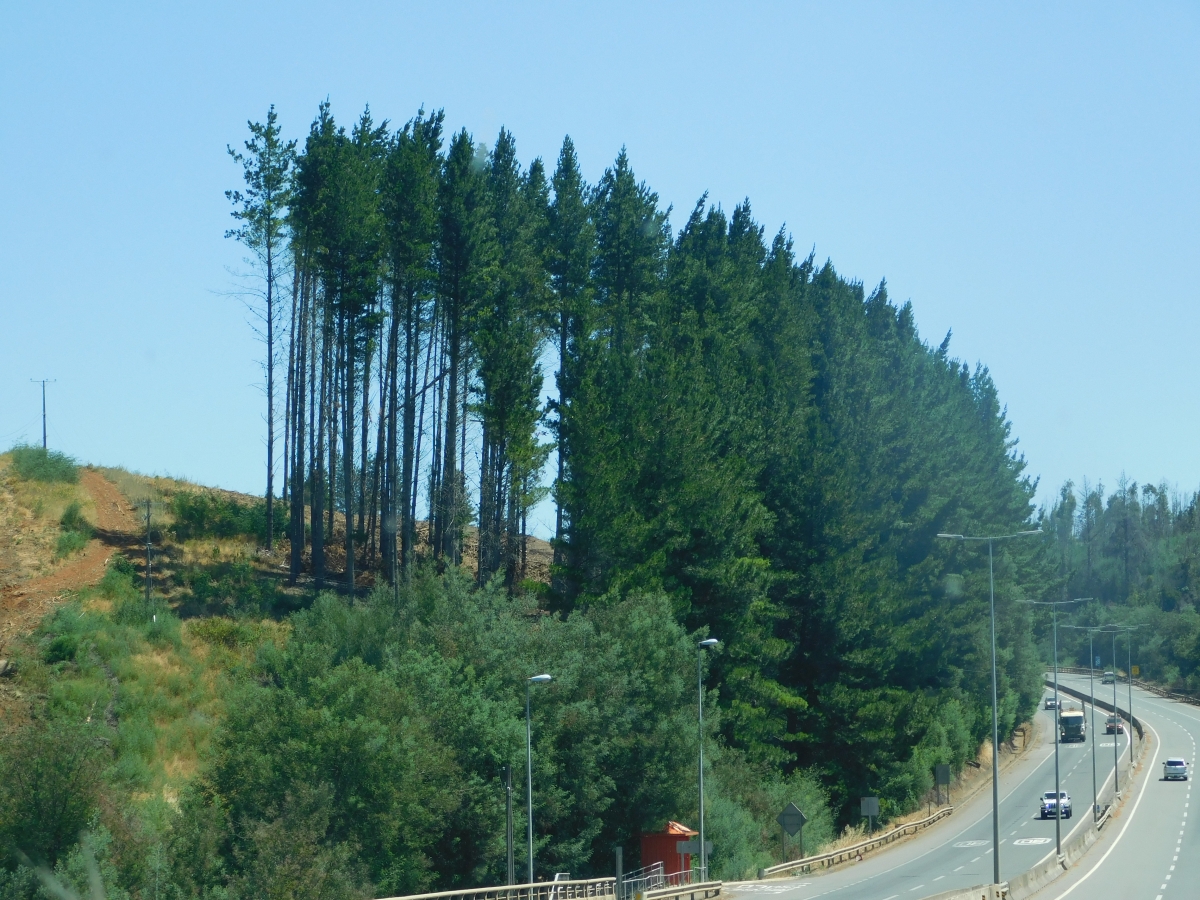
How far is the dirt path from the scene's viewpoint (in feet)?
143

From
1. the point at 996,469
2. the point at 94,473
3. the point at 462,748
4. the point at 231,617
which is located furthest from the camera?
the point at 996,469

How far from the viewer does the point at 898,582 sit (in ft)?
232

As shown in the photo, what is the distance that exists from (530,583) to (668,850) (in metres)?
13.7

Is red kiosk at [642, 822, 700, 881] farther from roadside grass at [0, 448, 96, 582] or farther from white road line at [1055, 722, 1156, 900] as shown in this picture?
roadside grass at [0, 448, 96, 582]

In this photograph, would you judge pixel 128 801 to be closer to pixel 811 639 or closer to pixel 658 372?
pixel 658 372

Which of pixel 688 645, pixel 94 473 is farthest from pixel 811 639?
pixel 94 473

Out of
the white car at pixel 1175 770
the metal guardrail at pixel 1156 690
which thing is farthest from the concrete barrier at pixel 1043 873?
the metal guardrail at pixel 1156 690

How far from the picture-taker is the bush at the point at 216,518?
58.4 metres

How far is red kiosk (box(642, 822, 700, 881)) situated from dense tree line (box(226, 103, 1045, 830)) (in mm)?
10497

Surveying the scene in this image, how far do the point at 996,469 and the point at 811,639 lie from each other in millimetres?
43286

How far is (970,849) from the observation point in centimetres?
5825

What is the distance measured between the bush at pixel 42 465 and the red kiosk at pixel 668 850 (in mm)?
34093

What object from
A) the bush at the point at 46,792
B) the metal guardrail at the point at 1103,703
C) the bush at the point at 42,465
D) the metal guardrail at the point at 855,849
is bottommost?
the metal guardrail at the point at 1103,703

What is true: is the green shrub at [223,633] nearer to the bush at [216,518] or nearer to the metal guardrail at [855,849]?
the bush at [216,518]
